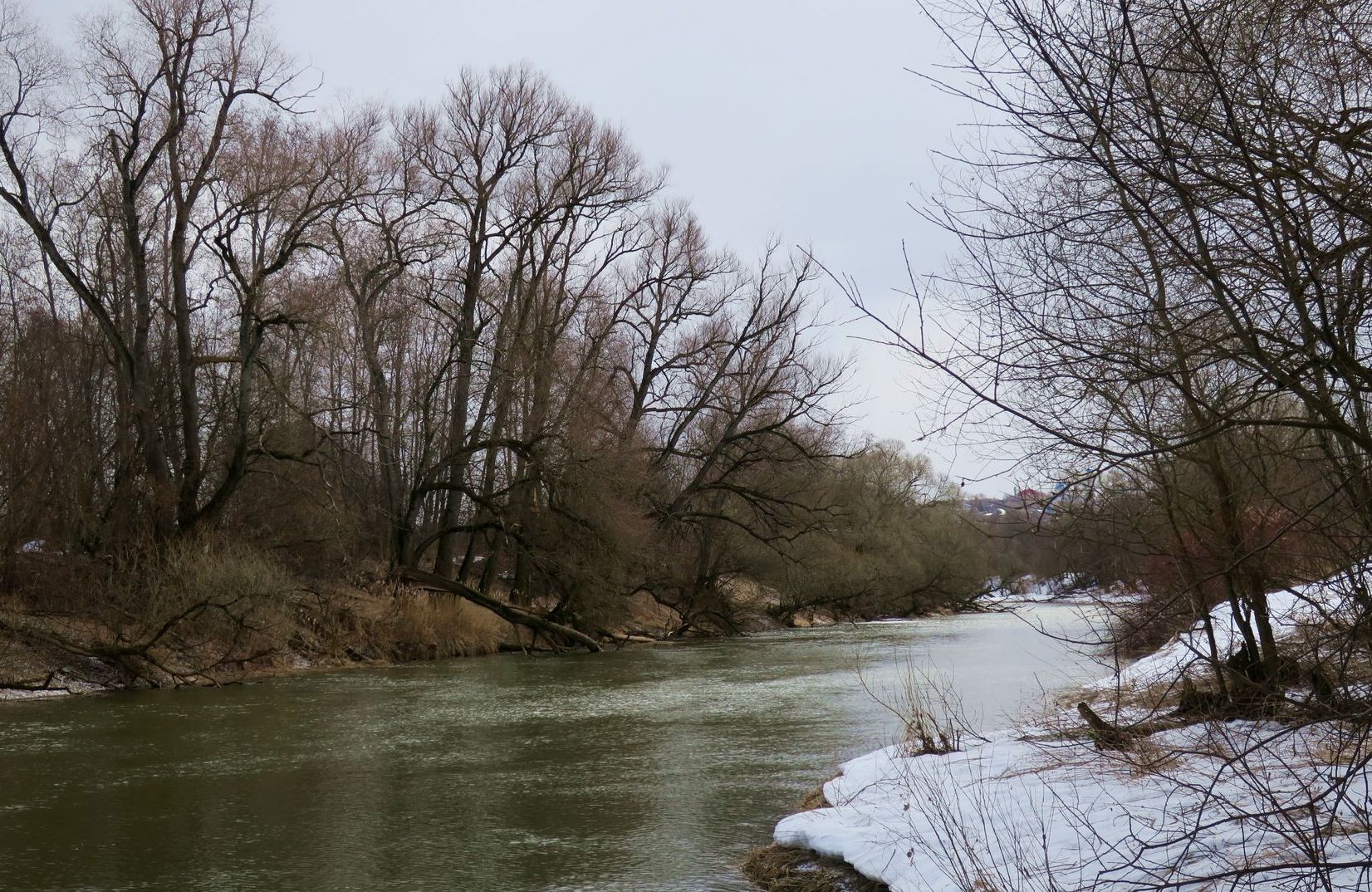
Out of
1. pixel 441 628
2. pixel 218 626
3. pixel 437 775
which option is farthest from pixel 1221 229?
pixel 441 628

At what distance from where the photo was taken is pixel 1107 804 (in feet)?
21.6

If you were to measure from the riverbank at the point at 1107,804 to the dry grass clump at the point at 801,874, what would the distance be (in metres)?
0.03

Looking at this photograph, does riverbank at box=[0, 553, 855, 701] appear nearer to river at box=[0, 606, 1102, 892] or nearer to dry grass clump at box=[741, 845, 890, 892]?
river at box=[0, 606, 1102, 892]

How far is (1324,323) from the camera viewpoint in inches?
134

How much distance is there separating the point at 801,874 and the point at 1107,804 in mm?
1755

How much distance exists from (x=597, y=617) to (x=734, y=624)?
23.1 ft

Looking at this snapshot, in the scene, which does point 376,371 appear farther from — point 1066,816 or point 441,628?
point 1066,816

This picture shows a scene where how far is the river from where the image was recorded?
25.2 ft

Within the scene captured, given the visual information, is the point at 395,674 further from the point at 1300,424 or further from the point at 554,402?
the point at 1300,424

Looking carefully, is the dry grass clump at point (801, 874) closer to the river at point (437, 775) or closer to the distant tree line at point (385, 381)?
the river at point (437, 775)

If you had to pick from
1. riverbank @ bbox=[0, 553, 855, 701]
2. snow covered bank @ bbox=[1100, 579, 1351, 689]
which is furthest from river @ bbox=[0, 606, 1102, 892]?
snow covered bank @ bbox=[1100, 579, 1351, 689]

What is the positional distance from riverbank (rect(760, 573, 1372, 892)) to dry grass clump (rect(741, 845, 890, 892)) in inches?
1.0

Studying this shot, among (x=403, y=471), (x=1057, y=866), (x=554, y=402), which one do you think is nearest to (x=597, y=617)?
(x=554, y=402)

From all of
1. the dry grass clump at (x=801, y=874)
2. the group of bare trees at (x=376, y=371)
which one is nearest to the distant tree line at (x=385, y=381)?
the group of bare trees at (x=376, y=371)
